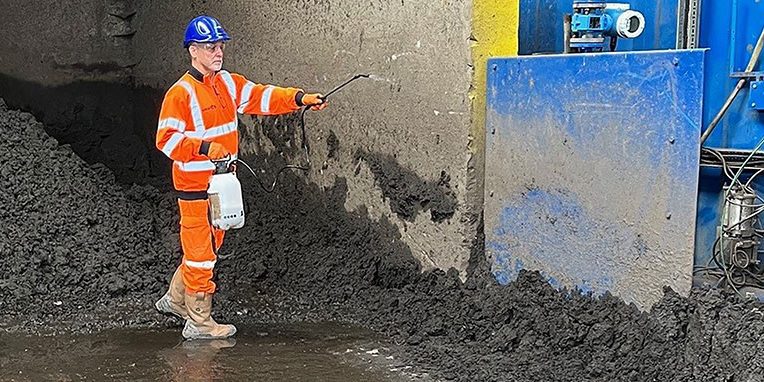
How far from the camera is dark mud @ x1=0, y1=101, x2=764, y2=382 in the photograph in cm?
404

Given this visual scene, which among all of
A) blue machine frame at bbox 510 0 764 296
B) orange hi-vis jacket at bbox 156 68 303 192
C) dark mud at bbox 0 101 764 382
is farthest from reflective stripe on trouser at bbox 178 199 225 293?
blue machine frame at bbox 510 0 764 296

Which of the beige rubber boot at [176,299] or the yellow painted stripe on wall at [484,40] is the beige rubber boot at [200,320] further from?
the yellow painted stripe on wall at [484,40]

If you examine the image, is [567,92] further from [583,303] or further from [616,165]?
[583,303]

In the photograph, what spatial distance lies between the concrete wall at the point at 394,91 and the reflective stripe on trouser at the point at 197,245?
3.79 feet

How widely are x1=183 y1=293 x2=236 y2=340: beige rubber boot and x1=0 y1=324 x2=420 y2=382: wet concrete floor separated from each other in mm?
63

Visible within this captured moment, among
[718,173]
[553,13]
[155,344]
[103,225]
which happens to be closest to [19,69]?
[103,225]

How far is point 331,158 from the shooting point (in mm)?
6117

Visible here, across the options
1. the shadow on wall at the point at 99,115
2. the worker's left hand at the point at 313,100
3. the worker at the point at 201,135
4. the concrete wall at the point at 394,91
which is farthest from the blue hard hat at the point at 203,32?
the shadow on wall at the point at 99,115

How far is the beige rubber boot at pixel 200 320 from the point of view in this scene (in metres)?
4.99

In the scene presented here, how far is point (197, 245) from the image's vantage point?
16.1 feet

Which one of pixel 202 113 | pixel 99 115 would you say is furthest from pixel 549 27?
pixel 99 115

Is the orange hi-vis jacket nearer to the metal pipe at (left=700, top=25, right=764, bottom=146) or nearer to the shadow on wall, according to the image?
the metal pipe at (left=700, top=25, right=764, bottom=146)

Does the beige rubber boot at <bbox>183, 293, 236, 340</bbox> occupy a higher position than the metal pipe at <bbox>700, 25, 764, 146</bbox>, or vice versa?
the metal pipe at <bbox>700, 25, 764, 146</bbox>

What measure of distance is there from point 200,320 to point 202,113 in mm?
1103
